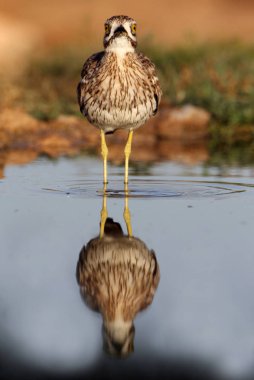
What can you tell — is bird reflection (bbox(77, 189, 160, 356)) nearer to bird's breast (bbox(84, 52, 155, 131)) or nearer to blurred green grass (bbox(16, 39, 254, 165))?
bird's breast (bbox(84, 52, 155, 131))

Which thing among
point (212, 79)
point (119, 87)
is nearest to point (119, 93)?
point (119, 87)

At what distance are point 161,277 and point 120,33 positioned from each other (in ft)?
12.1

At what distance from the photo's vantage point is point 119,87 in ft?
28.7

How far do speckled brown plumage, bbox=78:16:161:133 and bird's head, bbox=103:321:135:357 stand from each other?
452 cm

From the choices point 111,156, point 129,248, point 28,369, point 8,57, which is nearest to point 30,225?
point 129,248

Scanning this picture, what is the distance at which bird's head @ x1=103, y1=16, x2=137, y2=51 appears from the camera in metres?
8.30

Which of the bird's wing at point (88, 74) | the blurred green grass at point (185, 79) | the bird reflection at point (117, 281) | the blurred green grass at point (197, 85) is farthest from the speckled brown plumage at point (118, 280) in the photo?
the blurred green grass at point (185, 79)

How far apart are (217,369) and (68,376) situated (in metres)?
0.56

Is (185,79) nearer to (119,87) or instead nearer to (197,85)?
(197,85)

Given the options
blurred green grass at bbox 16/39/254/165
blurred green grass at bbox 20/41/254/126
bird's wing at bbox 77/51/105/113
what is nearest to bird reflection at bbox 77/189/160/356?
bird's wing at bbox 77/51/105/113

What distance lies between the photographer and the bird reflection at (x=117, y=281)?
13.9 feet

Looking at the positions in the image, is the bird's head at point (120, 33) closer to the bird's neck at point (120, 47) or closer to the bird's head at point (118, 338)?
the bird's neck at point (120, 47)

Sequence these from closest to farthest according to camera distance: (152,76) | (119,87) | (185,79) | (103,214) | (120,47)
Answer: (103,214) < (120,47) < (119,87) < (152,76) < (185,79)

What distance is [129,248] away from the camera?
19.4ft
